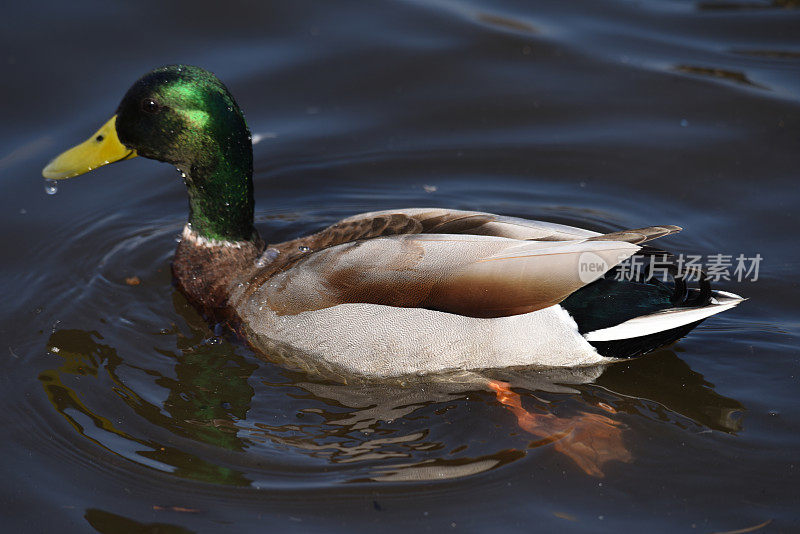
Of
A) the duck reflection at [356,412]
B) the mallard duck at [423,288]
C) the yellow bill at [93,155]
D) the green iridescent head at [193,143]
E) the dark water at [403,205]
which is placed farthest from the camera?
the yellow bill at [93,155]

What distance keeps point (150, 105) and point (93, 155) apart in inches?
18.7

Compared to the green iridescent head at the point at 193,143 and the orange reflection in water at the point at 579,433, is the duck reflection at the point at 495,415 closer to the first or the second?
the orange reflection in water at the point at 579,433

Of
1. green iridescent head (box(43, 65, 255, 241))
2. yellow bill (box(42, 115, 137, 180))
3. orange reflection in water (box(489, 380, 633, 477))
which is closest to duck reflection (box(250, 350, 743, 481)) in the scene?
orange reflection in water (box(489, 380, 633, 477))

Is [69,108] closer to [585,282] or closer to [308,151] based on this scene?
[308,151]

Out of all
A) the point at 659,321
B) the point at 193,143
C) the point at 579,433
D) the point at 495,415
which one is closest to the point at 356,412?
the point at 495,415

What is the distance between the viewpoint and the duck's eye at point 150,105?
510 centimetres

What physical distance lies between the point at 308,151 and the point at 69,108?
1.95 meters

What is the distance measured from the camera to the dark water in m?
4.23

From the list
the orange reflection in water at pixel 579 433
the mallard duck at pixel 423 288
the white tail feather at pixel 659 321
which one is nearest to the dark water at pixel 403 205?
the orange reflection in water at pixel 579 433

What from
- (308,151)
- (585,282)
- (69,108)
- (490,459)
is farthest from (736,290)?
(69,108)

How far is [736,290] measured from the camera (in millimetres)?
5621

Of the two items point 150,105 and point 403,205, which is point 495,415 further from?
point 150,105

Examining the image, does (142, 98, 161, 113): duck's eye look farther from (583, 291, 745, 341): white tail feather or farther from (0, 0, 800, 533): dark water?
(583, 291, 745, 341): white tail feather

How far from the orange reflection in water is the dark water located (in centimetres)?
1
